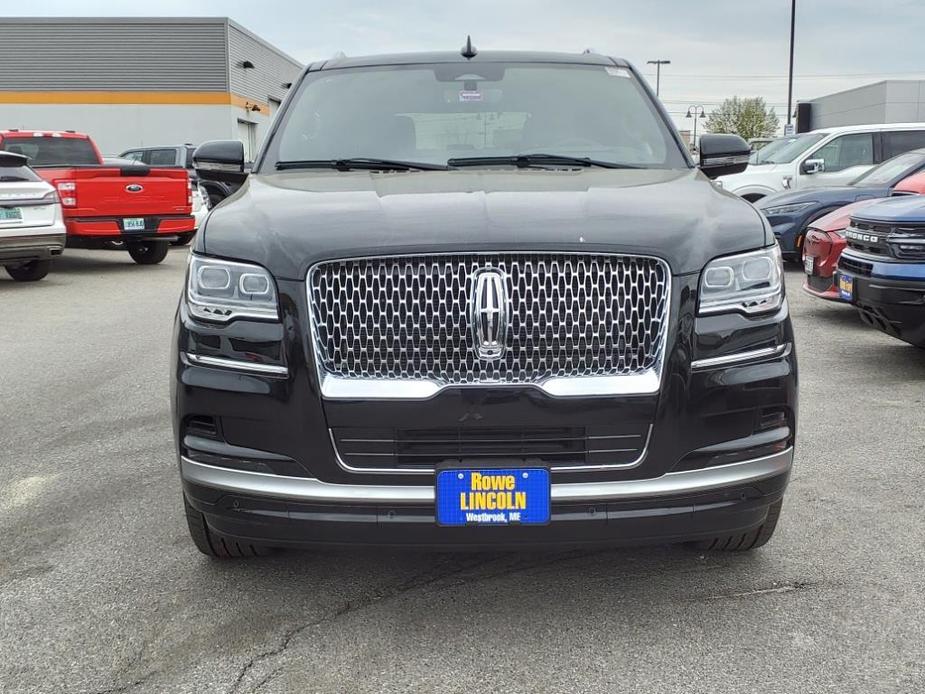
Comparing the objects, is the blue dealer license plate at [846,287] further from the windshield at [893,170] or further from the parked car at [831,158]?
the parked car at [831,158]

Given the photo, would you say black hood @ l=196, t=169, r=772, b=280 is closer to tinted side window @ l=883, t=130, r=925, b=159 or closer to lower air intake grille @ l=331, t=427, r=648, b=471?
lower air intake grille @ l=331, t=427, r=648, b=471

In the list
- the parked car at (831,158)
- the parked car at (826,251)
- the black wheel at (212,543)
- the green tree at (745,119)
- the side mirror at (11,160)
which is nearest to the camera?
the black wheel at (212,543)

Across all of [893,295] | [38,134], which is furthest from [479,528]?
[38,134]

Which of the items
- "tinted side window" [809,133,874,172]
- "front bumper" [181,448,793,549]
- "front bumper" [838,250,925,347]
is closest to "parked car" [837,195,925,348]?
"front bumper" [838,250,925,347]

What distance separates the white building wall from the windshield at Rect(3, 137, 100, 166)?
1052 inches

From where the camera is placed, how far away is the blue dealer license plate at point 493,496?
2.74m

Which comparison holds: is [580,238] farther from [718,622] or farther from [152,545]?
[152,545]

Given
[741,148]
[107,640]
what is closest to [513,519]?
[107,640]

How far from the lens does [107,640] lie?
2977 millimetres

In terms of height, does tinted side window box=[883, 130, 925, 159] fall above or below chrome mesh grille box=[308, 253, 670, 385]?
above

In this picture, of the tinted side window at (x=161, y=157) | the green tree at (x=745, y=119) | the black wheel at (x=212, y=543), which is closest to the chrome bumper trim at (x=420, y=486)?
the black wheel at (x=212, y=543)

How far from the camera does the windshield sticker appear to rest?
4688 mm

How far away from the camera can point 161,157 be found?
20891 mm

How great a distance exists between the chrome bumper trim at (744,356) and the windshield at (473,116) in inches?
54.6
